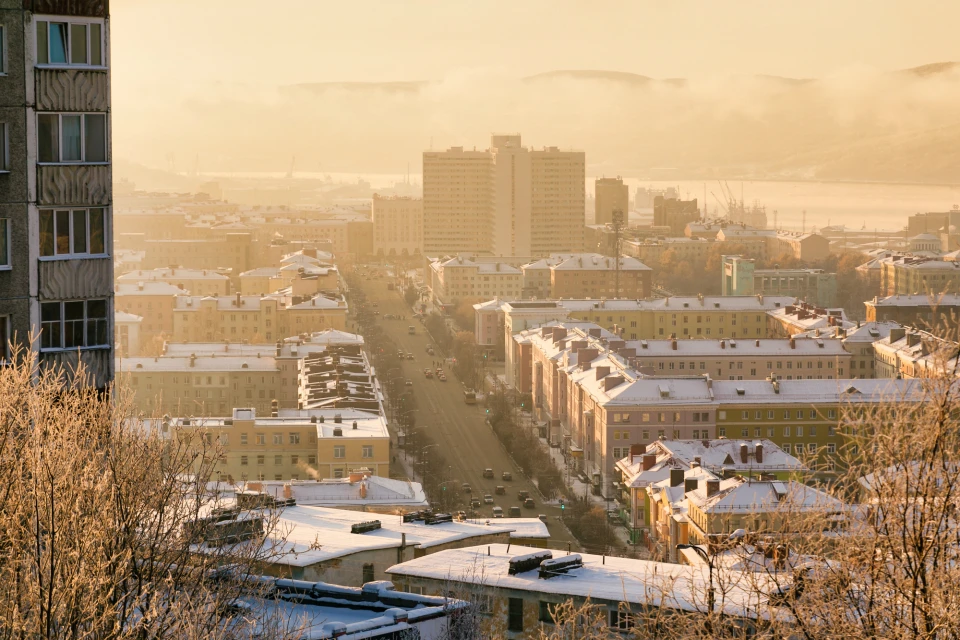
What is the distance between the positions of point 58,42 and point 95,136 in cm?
36

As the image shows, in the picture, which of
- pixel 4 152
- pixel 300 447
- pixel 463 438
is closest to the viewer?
pixel 4 152

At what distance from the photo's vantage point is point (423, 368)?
1173 inches

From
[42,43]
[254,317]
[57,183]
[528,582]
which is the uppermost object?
[42,43]

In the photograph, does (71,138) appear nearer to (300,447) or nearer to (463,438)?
(300,447)

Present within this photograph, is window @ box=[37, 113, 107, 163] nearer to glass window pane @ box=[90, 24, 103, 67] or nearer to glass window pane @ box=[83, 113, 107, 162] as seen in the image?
glass window pane @ box=[83, 113, 107, 162]

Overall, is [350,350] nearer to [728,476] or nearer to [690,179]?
[728,476]

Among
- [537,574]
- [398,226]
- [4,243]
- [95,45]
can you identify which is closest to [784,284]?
[398,226]

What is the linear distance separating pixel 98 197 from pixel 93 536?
6.14 feet

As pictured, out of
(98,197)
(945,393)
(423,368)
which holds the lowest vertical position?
(423,368)

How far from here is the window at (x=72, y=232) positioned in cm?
595

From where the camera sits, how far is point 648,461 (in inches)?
672

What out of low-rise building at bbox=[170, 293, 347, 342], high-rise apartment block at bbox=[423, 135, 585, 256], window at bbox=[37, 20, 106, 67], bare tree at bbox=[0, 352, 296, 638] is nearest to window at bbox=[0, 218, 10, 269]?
bare tree at bbox=[0, 352, 296, 638]

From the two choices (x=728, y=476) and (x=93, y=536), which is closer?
(x=93, y=536)

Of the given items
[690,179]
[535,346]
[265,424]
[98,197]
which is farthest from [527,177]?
[690,179]
